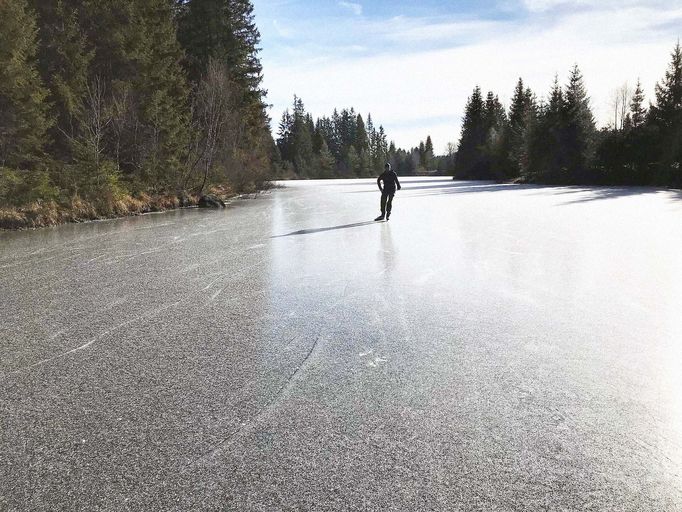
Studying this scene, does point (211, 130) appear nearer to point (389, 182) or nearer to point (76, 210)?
point (76, 210)

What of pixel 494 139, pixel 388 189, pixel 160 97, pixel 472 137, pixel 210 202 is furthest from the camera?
pixel 472 137

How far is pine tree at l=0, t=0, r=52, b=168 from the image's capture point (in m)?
17.8

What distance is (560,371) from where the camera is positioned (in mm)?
3865

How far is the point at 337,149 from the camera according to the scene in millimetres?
139750

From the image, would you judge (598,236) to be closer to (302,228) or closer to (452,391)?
(302,228)

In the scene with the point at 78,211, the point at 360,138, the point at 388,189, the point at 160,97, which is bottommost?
the point at 78,211

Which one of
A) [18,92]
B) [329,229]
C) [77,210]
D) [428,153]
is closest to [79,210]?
[77,210]

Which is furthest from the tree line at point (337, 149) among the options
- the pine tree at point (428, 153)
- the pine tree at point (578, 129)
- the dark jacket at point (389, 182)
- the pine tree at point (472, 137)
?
the dark jacket at point (389, 182)

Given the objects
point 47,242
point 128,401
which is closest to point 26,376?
point 128,401

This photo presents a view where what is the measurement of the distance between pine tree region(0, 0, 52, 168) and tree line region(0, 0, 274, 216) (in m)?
0.04

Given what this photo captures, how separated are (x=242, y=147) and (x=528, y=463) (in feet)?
129

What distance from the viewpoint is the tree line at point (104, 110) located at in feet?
60.6

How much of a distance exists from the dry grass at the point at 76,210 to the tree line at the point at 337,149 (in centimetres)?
5947

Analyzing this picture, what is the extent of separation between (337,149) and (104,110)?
119555 millimetres
